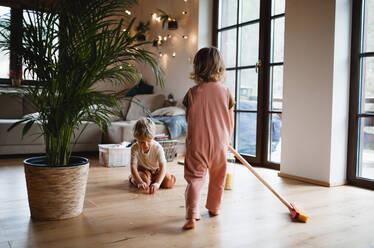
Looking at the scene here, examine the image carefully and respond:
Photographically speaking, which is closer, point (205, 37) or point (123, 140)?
point (123, 140)

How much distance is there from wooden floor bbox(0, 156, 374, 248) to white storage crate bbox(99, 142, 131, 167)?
2.79 feet

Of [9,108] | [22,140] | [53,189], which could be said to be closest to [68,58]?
[53,189]

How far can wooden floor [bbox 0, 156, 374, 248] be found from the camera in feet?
5.26

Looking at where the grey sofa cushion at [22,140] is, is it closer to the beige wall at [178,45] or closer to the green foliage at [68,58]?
the beige wall at [178,45]

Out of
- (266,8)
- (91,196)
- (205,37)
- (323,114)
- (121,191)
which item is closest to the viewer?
(91,196)

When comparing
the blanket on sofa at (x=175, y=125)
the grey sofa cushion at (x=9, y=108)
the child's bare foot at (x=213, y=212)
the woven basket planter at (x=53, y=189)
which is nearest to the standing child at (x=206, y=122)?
the child's bare foot at (x=213, y=212)

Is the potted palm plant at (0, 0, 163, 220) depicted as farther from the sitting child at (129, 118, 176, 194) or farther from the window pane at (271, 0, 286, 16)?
the window pane at (271, 0, 286, 16)

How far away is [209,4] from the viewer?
4.60 meters

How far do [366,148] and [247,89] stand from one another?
1.53 meters

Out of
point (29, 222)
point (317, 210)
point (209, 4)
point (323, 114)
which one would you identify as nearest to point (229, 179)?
point (317, 210)

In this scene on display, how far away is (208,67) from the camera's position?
188 centimetres

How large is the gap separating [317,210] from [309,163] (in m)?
0.91

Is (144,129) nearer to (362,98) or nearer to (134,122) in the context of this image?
(362,98)

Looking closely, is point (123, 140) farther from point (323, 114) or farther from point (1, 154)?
point (323, 114)
